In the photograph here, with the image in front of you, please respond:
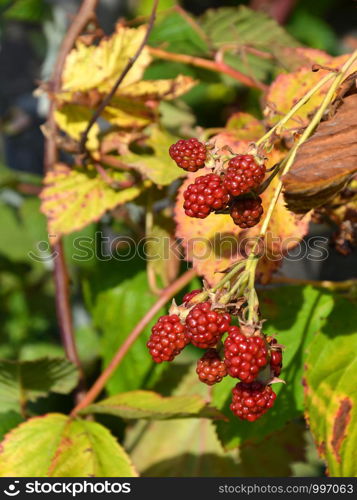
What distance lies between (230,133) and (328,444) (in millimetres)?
386

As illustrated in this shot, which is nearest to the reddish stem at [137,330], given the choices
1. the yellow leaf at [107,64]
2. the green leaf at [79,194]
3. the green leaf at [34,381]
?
the green leaf at [34,381]

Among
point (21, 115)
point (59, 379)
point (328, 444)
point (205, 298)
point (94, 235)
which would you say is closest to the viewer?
point (205, 298)

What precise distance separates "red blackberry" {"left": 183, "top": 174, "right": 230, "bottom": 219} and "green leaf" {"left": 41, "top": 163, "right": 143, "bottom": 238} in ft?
1.13

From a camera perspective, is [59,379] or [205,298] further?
[59,379]

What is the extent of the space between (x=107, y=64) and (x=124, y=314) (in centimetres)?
38

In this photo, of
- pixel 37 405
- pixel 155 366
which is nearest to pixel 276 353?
pixel 155 366

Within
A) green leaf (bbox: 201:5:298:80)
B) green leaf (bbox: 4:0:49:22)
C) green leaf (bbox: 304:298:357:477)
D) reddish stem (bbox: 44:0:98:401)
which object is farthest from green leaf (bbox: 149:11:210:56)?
green leaf (bbox: 304:298:357:477)

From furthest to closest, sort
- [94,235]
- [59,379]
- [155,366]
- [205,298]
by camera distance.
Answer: [94,235] < [155,366] < [59,379] < [205,298]

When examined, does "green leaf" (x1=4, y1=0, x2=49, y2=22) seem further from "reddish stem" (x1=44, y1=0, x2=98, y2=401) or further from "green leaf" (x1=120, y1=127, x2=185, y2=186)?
"green leaf" (x1=120, y1=127, x2=185, y2=186)

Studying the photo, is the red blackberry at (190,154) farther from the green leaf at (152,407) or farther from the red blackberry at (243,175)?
the green leaf at (152,407)

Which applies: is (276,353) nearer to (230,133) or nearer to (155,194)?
(230,133)

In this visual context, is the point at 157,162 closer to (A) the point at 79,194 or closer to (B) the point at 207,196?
(A) the point at 79,194

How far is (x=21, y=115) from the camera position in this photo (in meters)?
1.79

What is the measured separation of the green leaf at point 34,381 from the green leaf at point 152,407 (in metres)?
0.07
